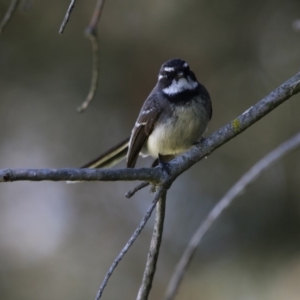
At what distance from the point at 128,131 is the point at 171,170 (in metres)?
5.52

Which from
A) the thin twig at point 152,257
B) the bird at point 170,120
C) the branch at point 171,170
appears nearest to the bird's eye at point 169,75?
the bird at point 170,120

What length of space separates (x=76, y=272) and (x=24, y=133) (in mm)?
2307

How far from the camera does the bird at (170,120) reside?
433 cm

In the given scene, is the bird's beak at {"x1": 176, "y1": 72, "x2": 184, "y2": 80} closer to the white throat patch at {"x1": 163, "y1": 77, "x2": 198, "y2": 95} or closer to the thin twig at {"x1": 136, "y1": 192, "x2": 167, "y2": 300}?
the white throat patch at {"x1": 163, "y1": 77, "x2": 198, "y2": 95}

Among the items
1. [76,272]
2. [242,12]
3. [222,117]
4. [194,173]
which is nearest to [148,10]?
[242,12]

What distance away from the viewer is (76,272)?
809 cm

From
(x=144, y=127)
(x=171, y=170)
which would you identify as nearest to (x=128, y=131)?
(x=144, y=127)

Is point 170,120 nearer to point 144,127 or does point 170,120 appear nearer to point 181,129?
point 181,129

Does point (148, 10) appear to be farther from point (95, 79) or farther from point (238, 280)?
point (95, 79)

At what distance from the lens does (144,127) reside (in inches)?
179

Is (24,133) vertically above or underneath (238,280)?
above

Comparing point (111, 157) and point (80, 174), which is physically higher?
point (80, 174)

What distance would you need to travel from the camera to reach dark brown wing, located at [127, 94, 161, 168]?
14.6ft

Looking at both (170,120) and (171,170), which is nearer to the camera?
(171,170)
